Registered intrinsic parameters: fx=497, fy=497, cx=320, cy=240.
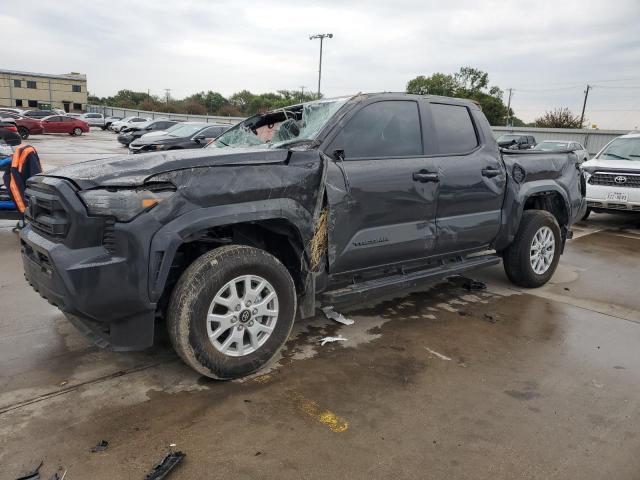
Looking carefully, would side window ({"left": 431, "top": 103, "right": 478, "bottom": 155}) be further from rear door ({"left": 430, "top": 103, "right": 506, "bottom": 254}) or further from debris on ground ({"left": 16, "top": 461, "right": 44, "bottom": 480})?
debris on ground ({"left": 16, "top": 461, "right": 44, "bottom": 480})

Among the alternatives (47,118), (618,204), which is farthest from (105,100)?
(618,204)

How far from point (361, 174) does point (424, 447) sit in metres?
1.89

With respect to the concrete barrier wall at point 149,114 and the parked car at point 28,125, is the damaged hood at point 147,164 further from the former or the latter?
the concrete barrier wall at point 149,114

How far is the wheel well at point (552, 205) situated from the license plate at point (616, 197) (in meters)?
4.51

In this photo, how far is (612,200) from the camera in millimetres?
9242

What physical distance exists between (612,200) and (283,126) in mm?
7711

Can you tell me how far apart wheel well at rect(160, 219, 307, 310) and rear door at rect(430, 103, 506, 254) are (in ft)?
4.51

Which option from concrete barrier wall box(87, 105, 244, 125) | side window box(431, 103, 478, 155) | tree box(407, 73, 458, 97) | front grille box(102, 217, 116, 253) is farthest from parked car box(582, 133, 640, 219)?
tree box(407, 73, 458, 97)

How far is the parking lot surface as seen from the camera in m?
→ 2.45

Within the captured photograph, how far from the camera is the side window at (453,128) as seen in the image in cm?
430

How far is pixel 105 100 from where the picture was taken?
10050 centimetres

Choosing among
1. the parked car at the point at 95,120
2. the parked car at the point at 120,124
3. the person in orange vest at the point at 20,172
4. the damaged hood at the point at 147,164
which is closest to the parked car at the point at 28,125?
the parked car at the point at 120,124

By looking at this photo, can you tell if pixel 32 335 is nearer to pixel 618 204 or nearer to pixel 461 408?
pixel 461 408

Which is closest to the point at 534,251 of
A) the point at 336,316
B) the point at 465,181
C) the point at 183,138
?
the point at 465,181
